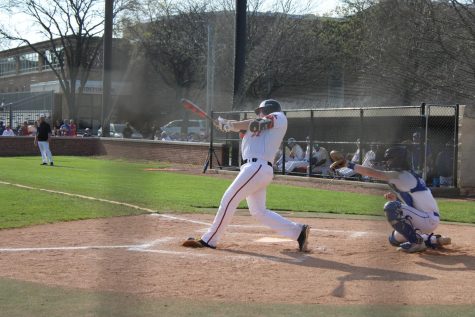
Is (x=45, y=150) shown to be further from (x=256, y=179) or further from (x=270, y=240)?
(x=256, y=179)

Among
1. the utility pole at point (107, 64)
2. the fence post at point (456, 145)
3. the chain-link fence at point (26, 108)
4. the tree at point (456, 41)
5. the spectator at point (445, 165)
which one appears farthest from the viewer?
the chain-link fence at point (26, 108)

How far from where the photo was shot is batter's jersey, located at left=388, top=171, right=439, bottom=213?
279 inches

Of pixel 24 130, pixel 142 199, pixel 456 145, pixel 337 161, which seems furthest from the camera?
pixel 24 130

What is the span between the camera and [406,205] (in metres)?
7.16

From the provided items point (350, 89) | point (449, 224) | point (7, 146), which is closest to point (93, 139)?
point (7, 146)

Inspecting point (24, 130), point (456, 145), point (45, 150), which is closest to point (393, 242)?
point (456, 145)

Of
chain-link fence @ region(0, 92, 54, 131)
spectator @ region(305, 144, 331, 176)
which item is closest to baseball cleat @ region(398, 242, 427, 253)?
spectator @ region(305, 144, 331, 176)

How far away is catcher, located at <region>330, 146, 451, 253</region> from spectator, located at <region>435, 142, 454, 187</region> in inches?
360

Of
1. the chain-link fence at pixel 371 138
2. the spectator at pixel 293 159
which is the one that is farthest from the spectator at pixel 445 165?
the spectator at pixel 293 159

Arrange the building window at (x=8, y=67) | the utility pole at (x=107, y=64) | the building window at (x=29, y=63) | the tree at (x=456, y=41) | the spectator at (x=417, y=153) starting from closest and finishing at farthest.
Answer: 1. the utility pole at (x=107, y=64)
2. the spectator at (x=417, y=153)
3. the tree at (x=456, y=41)
4. the building window at (x=29, y=63)
5. the building window at (x=8, y=67)

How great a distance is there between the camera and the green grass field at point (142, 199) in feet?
33.4

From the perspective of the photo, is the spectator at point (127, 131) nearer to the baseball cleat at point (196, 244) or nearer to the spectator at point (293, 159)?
the spectator at point (293, 159)

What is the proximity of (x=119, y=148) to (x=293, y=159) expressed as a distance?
41.6 ft

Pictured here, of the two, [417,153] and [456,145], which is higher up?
[456,145]
